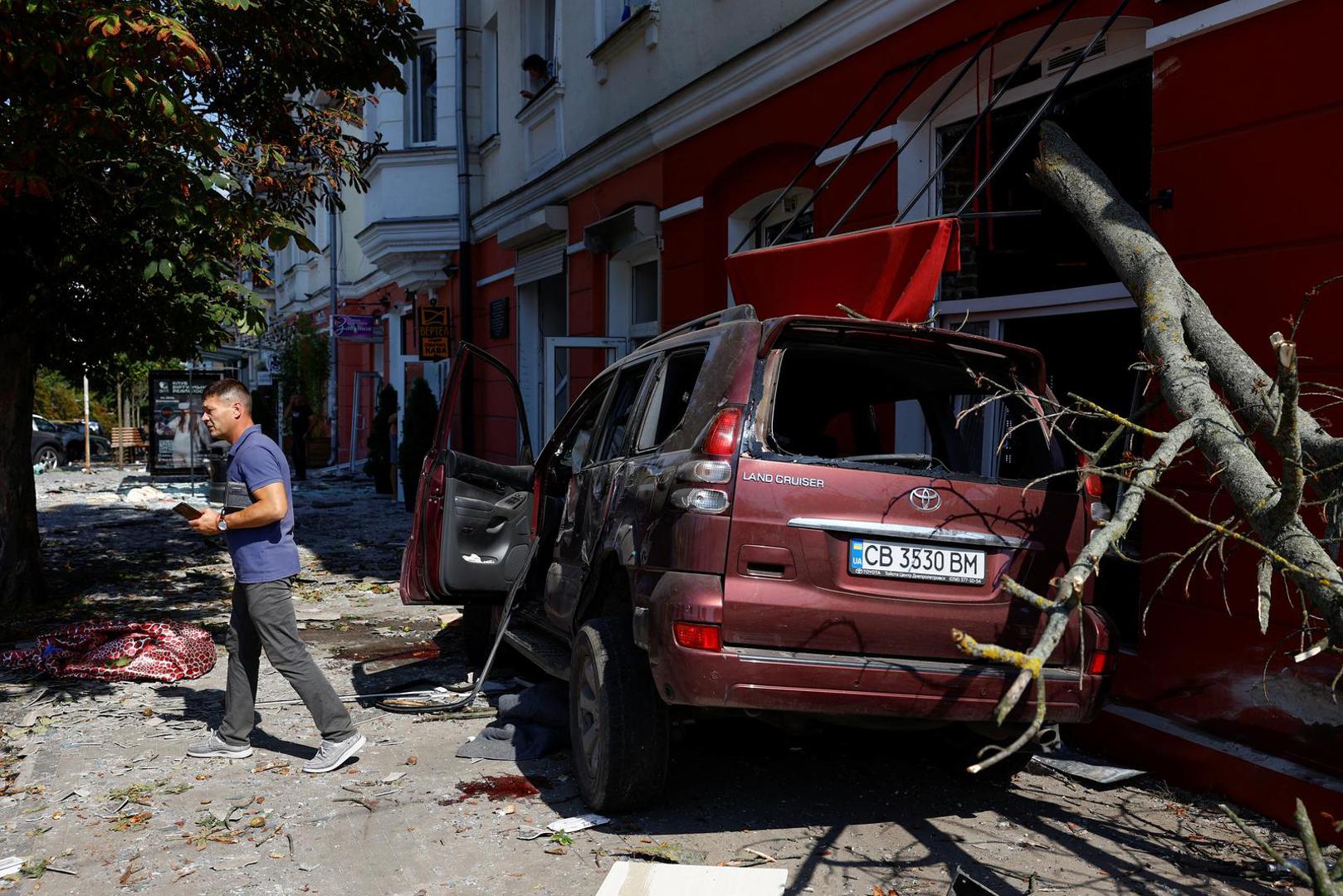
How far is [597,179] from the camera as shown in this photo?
502 inches

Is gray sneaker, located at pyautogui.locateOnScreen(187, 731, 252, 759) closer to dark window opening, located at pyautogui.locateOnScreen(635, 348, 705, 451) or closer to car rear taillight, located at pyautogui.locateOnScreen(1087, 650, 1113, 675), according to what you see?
dark window opening, located at pyautogui.locateOnScreen(635, 348, 705, 451)

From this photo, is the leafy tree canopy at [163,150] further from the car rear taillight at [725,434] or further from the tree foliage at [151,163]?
the car rear taillight at [725,434]

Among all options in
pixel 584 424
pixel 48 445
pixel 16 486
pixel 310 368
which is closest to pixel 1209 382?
pixel 584 424

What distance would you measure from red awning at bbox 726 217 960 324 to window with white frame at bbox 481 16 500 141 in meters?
12.5

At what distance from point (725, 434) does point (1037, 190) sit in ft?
13.1

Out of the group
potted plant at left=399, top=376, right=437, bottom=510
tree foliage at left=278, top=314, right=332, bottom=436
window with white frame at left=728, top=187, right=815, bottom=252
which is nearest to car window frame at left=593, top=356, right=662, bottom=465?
window with white frame at left=728, top=187, right=815, bottom=252

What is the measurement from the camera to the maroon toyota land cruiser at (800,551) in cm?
392

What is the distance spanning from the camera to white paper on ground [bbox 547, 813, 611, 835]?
174 inches

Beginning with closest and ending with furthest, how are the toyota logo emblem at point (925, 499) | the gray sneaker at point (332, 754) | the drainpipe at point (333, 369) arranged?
the toyota logo emblem at point (925, 499), the gray sneaker at point (332, 754), the drainpipe at point (333, 369)

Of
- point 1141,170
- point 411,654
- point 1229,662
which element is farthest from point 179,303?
point 1229,662

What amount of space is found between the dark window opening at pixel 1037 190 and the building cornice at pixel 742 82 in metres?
0.95

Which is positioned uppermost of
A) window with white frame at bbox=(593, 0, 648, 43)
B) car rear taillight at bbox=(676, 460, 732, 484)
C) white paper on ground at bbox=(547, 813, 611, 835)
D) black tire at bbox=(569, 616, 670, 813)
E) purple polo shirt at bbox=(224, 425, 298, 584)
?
window with white frame at bbox=(593, 0, 648, 43)

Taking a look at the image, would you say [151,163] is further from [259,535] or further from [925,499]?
[925,499]

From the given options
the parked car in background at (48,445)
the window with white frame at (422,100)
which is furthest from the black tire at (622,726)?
the parked car in background at (48,445)
